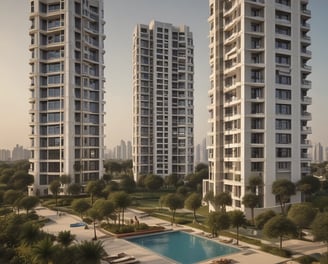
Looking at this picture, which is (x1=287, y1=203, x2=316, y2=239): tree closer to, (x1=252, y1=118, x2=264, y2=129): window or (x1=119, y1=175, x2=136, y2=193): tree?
(x1=252, y1=118, x2=264, y2=129): window

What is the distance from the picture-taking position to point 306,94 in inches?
1871

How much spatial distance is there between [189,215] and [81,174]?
27.1 meters

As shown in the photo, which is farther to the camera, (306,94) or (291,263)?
(306,94)

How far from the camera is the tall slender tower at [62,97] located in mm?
59938

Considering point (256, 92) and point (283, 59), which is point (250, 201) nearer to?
point (256, 92)

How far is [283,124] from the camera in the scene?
44500 mm

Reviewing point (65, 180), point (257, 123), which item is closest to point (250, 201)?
point (257, 123)

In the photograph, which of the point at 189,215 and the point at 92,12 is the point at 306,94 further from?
the point at 92,12

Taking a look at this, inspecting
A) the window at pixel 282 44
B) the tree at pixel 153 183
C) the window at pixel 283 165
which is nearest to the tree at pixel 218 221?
the window at pixel 283 165

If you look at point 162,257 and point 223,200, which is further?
point 223,200

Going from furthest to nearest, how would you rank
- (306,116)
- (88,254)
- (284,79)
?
1. (306,116)
2. (284,79)
3. (88,254)

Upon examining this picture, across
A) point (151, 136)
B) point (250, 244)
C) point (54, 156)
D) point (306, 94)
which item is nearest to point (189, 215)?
point (250, 244)

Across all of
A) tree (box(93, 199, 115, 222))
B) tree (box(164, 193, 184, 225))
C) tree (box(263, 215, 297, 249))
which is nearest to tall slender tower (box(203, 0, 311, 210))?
tree (box(164, 193, 184, 225))

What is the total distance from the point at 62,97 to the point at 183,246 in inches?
1650
